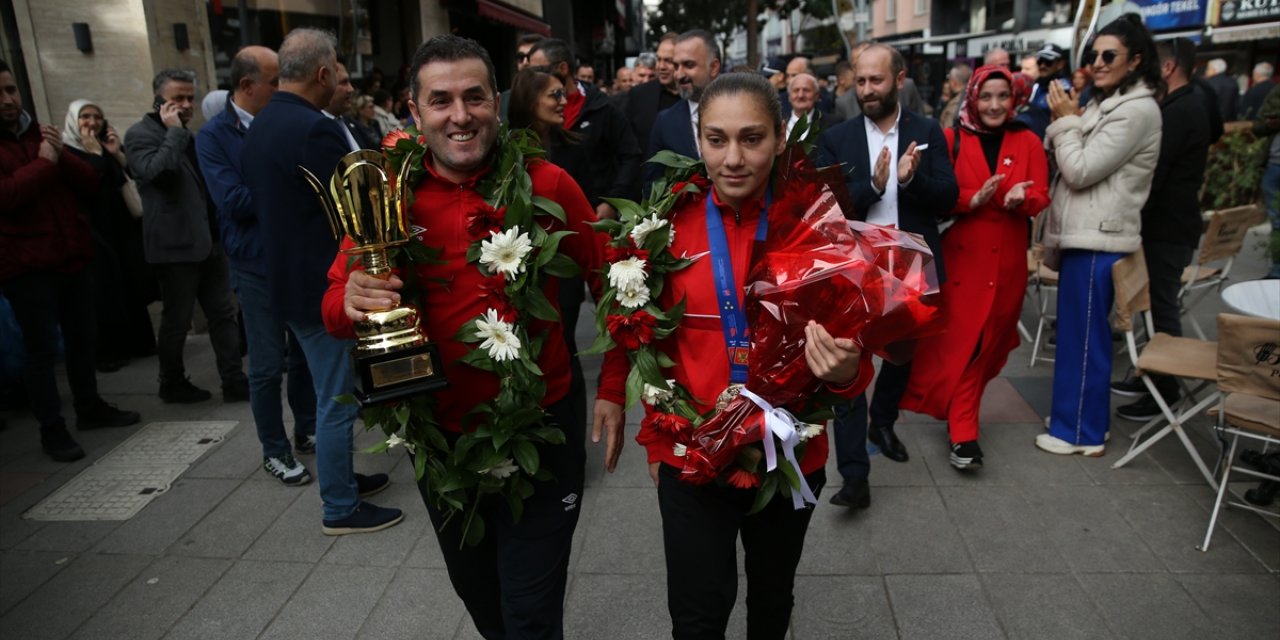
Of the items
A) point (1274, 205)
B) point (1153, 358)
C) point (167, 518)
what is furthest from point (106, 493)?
point (1274, 205)

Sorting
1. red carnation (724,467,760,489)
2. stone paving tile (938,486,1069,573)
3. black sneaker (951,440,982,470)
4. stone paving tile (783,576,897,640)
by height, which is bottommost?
stone paving tile (783,576,897,640)

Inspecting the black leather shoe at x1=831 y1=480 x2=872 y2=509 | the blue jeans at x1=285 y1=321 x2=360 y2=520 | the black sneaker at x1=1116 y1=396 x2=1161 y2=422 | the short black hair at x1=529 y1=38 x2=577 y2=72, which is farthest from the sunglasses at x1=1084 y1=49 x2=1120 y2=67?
the blue jeans at x1=285 y1=321 x2=360 y2=520

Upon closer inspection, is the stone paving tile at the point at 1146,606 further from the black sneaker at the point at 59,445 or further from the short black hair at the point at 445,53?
Answer: the black sneaker at the point at 59,445

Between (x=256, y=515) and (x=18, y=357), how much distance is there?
2.84m

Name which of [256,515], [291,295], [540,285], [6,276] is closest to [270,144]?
[291,295]

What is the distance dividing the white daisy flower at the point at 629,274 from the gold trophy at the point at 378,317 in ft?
1.71

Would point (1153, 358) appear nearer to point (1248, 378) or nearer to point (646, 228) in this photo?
point (1248, 378)

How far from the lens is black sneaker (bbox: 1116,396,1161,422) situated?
4.95 metres

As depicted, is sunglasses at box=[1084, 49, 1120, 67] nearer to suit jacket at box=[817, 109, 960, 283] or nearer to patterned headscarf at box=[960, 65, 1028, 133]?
patterned headscarf at box=[960, 65, 1028, 133]

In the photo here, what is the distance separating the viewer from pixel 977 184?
13.8ft

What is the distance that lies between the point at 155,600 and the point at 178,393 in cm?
273

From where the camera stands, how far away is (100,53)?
22.3 feet

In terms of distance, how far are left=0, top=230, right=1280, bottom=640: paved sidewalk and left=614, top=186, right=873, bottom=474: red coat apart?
4.20 ft

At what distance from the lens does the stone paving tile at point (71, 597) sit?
3240 millimetres
